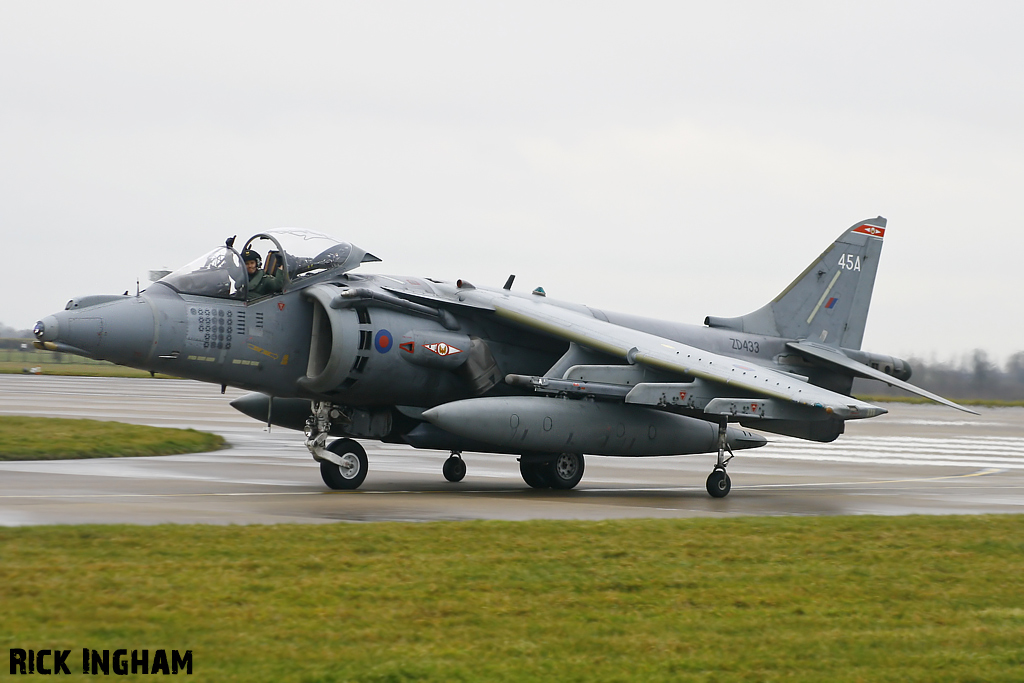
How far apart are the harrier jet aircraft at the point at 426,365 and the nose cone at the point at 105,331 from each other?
0.02 m

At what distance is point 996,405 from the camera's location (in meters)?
58.3

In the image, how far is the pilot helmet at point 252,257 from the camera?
14070 mm

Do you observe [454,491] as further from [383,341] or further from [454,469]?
[383,341]

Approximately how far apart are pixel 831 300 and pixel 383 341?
9.00 meters

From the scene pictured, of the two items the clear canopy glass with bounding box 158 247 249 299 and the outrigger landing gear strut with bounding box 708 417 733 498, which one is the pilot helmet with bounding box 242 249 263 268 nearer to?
the clear canopy glass with bounding box 158 247 249 299

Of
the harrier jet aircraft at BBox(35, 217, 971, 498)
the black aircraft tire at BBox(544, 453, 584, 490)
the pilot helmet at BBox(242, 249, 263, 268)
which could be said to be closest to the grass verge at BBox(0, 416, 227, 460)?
the harrier jet aircraft at BBox(35, 217, 971, 498)

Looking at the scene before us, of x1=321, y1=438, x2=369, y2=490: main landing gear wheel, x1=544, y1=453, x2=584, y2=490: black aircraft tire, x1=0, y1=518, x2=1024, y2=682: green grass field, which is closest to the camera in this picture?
x1=0, y1=518, x2=1024, y2=682: green grass field

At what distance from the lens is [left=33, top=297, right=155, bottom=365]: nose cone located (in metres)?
12.5

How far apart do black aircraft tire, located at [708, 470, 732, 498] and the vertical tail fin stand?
4301mm

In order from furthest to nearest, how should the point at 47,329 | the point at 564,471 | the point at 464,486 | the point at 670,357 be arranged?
1. the point at 564,471
2. the point at 464,486
3. the point at 670,357
4. the point at 47,329

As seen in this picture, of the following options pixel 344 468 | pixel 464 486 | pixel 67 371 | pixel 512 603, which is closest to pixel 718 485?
pixel 464 486

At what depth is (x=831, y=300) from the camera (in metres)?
19.5

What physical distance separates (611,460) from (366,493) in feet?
34.9

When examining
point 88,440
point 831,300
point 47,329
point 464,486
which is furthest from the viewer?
point 831,300
